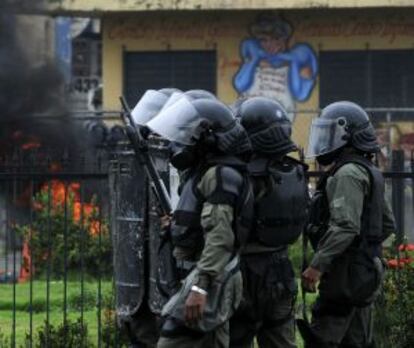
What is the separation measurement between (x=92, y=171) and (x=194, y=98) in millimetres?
1711

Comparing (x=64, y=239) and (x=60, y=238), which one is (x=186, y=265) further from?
(x=60, y=238)

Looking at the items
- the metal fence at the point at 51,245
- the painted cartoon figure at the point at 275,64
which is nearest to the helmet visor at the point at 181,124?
the metal fence at the point at 51,245

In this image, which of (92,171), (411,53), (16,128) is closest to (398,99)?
(411,53)

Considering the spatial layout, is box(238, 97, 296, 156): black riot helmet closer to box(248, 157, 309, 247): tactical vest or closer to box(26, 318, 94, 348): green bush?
box(248, 157, 309, 247): tactical vest

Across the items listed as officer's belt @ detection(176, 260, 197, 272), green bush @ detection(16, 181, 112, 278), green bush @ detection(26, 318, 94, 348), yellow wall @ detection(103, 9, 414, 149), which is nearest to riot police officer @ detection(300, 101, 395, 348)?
officer's belt @ detection(176, 260, 197, 272)

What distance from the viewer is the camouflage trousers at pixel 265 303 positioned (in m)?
6.66

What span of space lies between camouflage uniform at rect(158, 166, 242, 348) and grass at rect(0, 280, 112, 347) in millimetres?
→ 2516

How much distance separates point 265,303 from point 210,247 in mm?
857

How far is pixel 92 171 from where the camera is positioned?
8.12 metres

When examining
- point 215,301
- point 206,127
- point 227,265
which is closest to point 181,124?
point 206,127

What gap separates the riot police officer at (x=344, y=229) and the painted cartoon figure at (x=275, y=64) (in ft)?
52.5

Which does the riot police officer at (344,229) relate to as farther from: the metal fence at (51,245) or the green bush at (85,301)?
the green bush at (85,301)

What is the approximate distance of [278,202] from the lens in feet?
21.8

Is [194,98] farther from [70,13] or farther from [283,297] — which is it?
[70,13]
